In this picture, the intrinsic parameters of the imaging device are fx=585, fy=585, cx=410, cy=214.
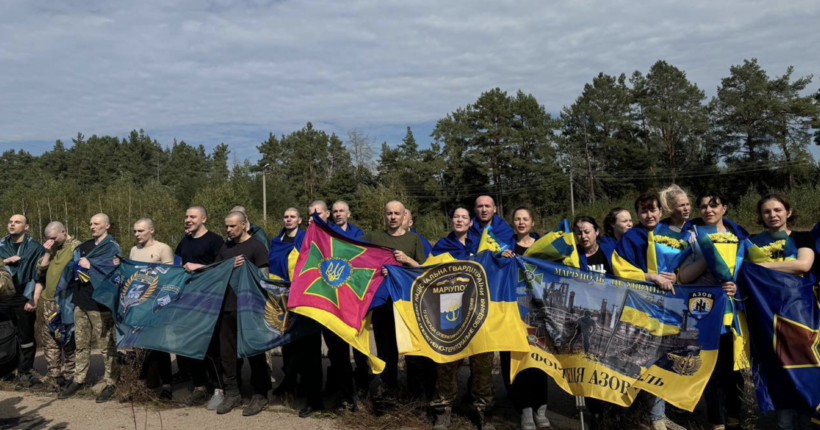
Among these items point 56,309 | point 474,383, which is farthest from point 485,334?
point 56,309

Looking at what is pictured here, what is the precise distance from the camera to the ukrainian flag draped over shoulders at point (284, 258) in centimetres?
661

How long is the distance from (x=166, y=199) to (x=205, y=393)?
40801 millimetres

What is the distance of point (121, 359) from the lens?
6.95 metres

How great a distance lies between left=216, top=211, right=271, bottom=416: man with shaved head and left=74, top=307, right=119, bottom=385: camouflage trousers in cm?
150

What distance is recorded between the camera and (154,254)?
716 cm

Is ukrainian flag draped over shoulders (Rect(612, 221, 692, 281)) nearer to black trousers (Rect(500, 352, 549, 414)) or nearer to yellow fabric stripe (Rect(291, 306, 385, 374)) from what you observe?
black trousers (Rect(500, 352, 549, 414))

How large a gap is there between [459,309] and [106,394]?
176 inches

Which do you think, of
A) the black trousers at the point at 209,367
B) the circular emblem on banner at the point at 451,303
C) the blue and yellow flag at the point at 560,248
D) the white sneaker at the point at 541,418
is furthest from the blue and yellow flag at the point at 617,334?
the black trousers at the point at 209,367

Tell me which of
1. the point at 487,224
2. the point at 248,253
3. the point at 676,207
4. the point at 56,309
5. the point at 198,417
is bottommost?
the point at 198,417

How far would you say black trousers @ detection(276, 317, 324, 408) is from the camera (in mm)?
6355

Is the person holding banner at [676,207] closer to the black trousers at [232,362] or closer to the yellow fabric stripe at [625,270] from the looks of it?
the yellow fabric stripe at [625,270]

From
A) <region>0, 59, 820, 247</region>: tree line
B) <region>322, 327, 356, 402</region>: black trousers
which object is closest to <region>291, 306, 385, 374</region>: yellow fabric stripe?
<region>322, 327, 356, 402</region>: black trousers

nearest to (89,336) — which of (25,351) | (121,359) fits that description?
(121,359)

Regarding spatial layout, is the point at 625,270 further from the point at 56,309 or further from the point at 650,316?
the point at 56,309
